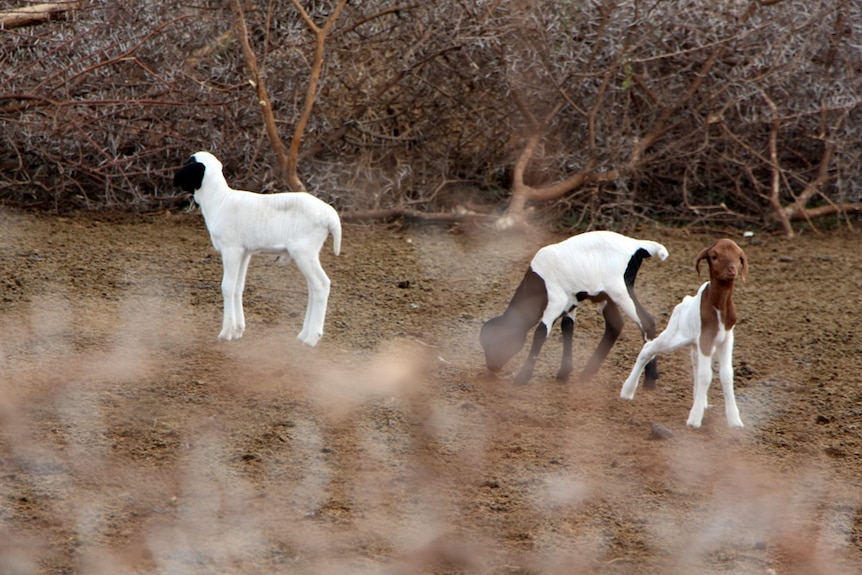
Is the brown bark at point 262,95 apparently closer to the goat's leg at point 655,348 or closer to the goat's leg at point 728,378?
the goat's leg at point 655,348

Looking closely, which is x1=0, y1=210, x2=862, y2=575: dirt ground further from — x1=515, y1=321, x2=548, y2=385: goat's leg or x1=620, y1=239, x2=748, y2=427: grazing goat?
x1=620, y1=239, x2=748, y2=427: grazing goat

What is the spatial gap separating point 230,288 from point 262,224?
0.42 meters

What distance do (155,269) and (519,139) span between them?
3675mm

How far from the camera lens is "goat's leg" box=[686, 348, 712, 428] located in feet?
17.7

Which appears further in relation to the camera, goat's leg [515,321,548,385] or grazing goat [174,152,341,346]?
grazing goat [174,152,341,346]

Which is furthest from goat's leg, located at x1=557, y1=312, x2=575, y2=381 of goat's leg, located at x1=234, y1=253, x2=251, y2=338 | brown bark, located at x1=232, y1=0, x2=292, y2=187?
brown bark, located at x1=232, y1=0, x2=292, y2=187

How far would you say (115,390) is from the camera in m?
5.77

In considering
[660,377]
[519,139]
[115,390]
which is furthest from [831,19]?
[115,390]

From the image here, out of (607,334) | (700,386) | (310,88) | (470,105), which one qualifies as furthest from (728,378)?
(470,105)

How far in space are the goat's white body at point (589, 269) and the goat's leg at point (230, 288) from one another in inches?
64.8

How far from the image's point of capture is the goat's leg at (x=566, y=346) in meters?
6.10

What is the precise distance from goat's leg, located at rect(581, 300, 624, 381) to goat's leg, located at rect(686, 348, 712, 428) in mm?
642

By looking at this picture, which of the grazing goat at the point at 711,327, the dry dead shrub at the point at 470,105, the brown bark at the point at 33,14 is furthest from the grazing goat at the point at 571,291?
the brown bark at the point at 33,14

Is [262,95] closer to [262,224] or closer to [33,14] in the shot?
[33,14]
